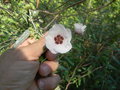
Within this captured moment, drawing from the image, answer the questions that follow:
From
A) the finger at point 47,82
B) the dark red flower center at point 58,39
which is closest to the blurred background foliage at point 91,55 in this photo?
the finger at point 47,82

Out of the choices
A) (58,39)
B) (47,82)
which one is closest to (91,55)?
(47,82)

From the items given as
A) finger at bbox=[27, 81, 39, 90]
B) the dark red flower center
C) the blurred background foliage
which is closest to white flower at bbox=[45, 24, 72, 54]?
the dark red flower center

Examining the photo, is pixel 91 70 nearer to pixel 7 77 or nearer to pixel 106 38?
pixel 106 38

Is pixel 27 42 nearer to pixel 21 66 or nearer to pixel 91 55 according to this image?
pixel 21 66

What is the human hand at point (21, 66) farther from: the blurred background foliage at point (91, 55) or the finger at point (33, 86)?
the blurred background foliage at point (91, 55)

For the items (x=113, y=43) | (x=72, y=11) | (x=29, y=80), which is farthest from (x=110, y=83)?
(x=29, y=80)

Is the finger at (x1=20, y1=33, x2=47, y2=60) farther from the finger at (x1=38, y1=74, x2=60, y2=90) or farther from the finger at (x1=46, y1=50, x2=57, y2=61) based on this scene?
the finger at (x1=38, y1=74, x2=60, y2=90)
